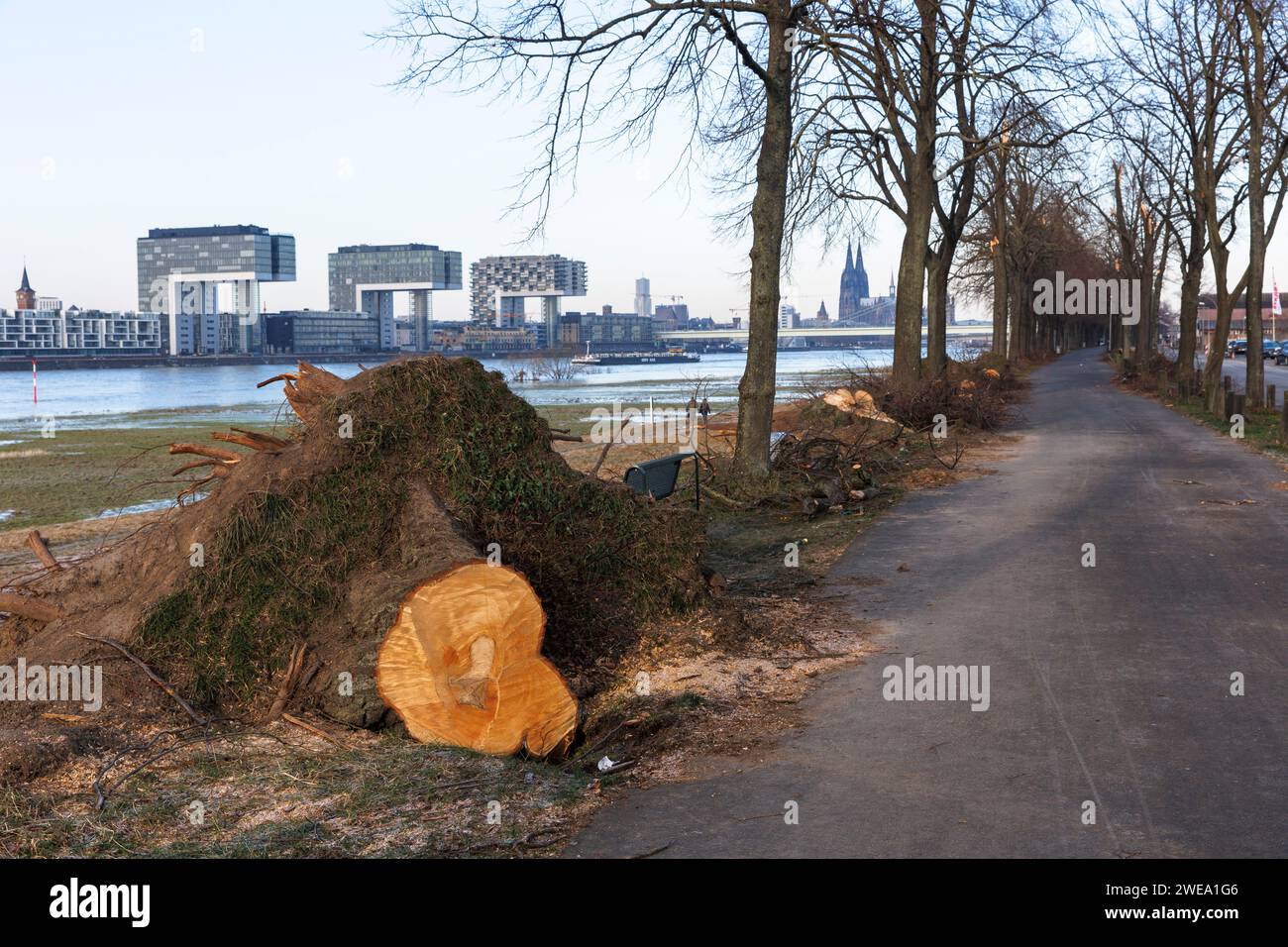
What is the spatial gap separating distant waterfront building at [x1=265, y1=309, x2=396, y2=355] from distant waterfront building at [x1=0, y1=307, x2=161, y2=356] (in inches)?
669

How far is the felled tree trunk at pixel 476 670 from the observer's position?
20.1 feet

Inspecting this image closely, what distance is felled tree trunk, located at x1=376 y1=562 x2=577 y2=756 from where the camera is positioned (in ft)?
20.1

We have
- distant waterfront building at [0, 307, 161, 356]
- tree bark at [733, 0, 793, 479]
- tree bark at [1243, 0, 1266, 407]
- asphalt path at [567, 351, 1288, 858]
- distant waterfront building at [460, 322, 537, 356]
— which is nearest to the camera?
asphalt path at [567, 351, 1288, 858]

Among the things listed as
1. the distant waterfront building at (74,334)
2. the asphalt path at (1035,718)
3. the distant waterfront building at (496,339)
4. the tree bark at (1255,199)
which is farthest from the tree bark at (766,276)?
the distant waterfront building at (74,334)

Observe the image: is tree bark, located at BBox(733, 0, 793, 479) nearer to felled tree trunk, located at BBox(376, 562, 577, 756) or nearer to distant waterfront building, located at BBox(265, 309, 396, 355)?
felled tree trunk, located at BBox(376, 562, 577, 756)

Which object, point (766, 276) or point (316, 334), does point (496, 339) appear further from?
point (766, 276)

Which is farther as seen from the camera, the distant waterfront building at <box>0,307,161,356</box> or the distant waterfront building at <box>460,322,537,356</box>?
the distant waterfront building at <box>460,322,537,356</box>

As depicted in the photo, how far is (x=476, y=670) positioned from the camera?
6.18 m

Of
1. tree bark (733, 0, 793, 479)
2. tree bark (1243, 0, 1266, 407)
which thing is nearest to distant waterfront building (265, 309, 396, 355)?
tree bark (1243, 0, 1266, 407)

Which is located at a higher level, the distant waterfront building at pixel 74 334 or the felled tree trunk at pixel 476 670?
the distant waterfront building at pixel 74 334

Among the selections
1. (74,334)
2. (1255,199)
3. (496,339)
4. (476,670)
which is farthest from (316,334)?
(476,670)

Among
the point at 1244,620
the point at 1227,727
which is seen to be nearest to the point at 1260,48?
the point at 1244,620

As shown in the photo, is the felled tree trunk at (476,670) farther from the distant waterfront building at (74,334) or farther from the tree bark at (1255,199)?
the distant waterfront building at (74,334)

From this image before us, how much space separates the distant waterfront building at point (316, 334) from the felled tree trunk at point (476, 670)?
553 feet
